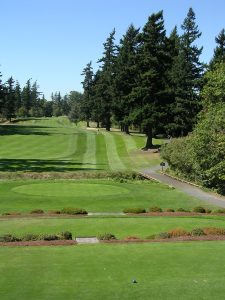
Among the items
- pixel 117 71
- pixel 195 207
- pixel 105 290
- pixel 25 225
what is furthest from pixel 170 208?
pixel 117 71

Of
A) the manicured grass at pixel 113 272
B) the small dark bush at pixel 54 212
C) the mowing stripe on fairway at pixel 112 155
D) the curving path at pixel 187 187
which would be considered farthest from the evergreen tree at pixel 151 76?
the manicured grass at pixel 113 272

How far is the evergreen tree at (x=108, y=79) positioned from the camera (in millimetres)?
99988

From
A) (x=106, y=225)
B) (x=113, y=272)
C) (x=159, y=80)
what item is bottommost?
(x=106, y=225)

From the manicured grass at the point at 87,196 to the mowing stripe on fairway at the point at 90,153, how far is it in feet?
51.8

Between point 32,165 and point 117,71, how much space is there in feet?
143

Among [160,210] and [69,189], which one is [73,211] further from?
[69,189]

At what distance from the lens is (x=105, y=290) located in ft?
45.0

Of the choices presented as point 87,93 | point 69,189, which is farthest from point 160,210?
point 87,93

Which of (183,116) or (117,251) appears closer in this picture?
(117,251)

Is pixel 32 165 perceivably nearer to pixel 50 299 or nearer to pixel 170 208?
pixel 170 208

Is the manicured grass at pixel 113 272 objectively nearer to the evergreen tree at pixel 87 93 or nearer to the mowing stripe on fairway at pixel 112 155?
the mowing stripe on fairway at pixel 112 155

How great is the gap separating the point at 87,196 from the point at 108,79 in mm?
66882

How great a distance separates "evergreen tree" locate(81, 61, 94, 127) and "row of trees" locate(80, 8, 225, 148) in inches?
839

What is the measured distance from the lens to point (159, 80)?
243 feet
